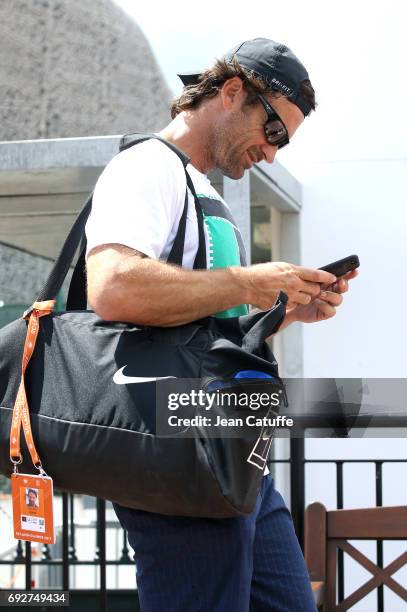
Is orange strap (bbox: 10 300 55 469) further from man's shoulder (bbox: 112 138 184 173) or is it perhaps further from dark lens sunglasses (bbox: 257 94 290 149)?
dark lens sunglasses (bbox: 257 94 290 149)

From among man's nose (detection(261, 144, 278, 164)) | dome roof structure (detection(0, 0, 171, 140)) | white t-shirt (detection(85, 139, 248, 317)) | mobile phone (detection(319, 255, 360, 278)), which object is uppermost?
dome roof structure (detection(0, 0, 171, 140))

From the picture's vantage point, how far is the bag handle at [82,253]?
1642 millimetres

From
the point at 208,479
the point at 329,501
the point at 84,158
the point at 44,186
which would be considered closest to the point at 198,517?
the point at 208,479

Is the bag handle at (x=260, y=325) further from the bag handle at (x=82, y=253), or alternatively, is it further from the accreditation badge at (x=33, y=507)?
the accreditation badge at (x=33, y=507)

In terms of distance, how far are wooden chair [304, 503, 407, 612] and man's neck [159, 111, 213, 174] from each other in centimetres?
121

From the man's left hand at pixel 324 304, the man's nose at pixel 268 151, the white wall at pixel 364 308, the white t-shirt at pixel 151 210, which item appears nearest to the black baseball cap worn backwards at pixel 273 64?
the man's nose at pixel 268 151

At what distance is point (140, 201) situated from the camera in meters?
1.56

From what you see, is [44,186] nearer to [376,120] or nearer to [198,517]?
[376,120]

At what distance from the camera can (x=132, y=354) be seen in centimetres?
155

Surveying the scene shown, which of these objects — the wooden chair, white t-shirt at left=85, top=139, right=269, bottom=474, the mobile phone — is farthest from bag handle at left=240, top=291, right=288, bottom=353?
the wooden chair

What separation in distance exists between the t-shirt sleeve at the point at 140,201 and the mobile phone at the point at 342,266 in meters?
0.36

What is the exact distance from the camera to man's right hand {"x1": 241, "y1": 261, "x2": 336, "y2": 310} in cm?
160

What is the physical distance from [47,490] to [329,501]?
404 cm

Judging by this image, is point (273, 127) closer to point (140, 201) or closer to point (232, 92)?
point (232, 92)
